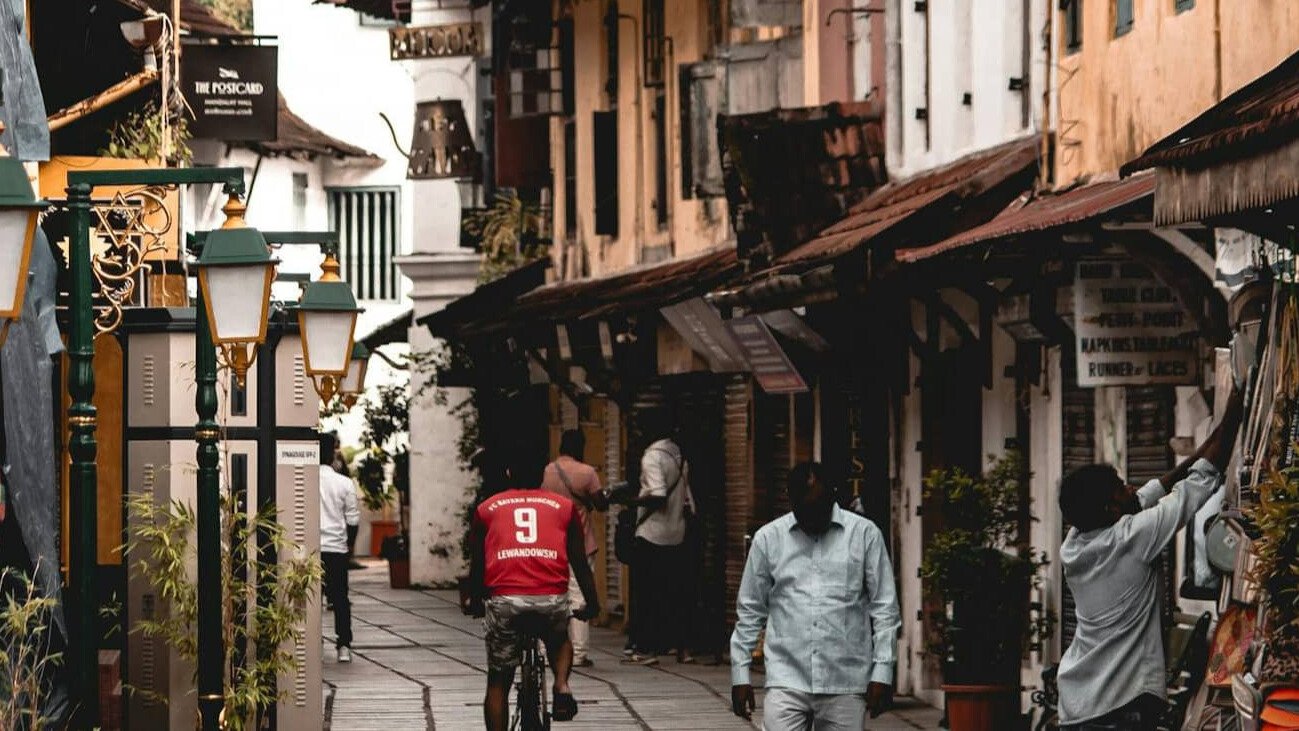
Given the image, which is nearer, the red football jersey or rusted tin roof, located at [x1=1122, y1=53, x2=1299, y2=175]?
rusted tin roof, located at [x1=1122, y1=53, x2=1299, y2=175]

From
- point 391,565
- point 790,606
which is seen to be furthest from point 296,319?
point 391,565

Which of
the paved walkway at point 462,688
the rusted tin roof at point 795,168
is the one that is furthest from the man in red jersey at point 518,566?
the rusted tin roof at point 795,168

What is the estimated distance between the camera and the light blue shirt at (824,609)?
1077 cm

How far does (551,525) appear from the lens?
13766mm

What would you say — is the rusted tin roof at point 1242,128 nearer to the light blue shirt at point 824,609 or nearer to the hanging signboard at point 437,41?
the light blue shirt at point 824,609

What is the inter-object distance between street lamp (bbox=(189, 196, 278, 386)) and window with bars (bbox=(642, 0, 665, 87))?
15416 millimetres

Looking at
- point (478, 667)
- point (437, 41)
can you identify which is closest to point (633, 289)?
point (478, 667)

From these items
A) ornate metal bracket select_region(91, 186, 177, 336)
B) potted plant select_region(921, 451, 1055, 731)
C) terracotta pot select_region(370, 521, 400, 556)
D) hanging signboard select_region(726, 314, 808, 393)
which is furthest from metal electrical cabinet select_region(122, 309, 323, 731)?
terracotta pot select_region(370, 521, 400, 556)

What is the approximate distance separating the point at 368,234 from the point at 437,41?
16189 mm

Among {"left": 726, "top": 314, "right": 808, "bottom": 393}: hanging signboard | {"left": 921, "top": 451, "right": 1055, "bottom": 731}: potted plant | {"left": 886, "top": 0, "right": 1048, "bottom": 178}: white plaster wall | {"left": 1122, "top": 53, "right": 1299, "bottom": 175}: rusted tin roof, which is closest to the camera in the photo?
{"left": 1122, "top": 53, "right": 1299, "bottom": 175}: rusted tin roof

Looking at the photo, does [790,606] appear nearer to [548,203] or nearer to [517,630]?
[517,630]

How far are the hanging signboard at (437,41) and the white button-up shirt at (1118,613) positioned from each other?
23632 millimetres

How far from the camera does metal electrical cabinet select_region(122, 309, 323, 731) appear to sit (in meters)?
14.5

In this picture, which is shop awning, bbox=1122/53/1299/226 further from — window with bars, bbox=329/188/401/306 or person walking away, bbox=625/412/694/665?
window with bars, bbox=329/188/401/306
